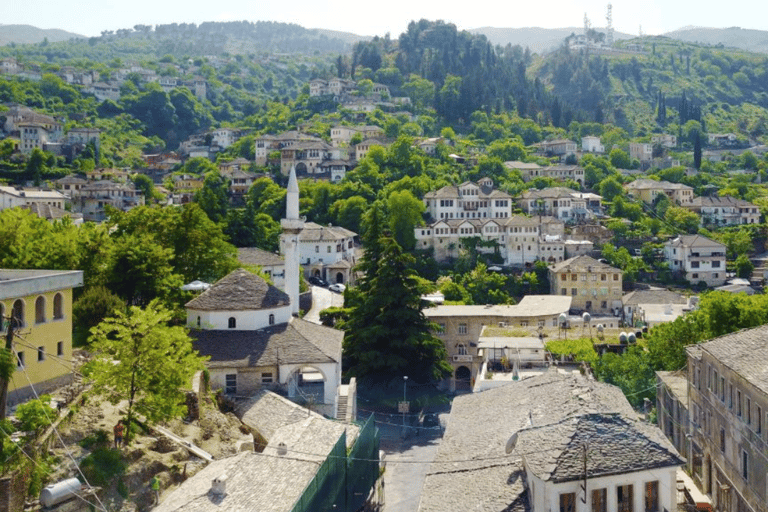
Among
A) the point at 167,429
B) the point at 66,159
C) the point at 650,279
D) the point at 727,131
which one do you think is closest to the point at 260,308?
the point at 167,429

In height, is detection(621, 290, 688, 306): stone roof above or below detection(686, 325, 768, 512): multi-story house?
below

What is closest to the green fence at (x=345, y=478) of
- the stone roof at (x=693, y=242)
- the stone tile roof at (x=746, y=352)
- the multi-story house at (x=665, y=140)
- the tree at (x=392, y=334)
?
the tree at (x=392, y=334)

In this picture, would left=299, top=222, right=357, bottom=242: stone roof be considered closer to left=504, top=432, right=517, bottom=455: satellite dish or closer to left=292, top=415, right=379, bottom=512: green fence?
left=292, top=415, right=379, bottom=512: green fence

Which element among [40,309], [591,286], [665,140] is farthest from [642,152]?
[40,309]

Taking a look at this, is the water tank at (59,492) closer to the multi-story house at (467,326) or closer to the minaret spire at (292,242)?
the minaret spire at (292,242)

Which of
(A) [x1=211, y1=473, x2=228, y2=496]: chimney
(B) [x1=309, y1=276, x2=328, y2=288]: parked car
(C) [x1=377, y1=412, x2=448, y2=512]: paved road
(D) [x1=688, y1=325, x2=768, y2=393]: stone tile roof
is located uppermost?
(D) [x1=688, y1=325, x2=768, y2=393]: stone tile roof

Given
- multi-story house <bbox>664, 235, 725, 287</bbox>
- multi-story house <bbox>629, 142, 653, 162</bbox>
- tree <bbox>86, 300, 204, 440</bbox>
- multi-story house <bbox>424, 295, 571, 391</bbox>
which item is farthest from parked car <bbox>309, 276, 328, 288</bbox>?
multi-story house <bbox>629, 142, 653, 162</bbox>

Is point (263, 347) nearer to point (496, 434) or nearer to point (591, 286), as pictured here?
point (496, 434)

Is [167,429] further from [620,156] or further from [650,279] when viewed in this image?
[620,156]
